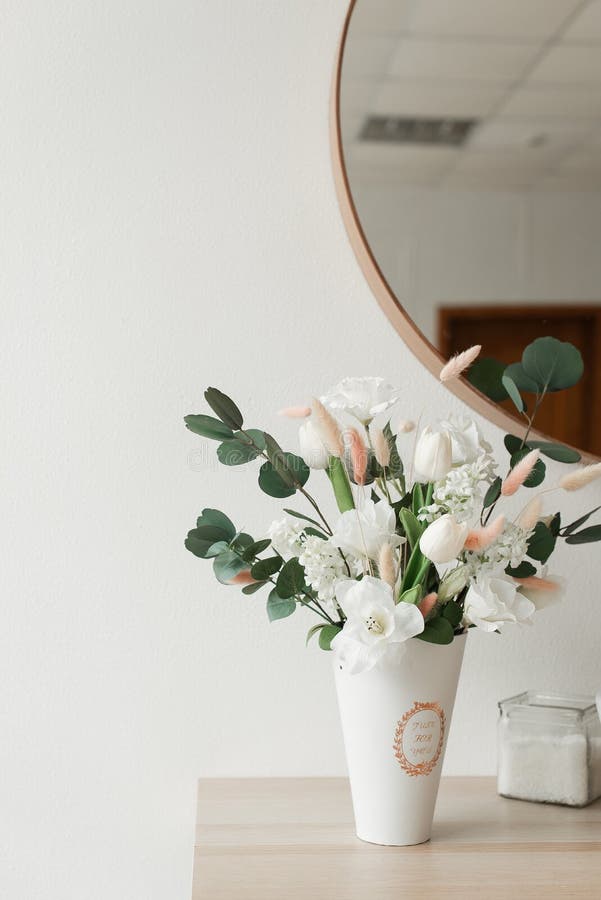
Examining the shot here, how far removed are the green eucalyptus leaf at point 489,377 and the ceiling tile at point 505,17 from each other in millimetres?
398

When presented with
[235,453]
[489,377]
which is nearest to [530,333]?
[489,377]

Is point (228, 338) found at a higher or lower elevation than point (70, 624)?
higher

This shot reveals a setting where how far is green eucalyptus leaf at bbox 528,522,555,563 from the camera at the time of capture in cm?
95

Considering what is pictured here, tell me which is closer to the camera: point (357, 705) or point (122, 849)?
point (357, 705)

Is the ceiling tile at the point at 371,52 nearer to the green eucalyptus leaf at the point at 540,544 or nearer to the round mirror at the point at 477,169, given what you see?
the round mirror at the point at 477,169

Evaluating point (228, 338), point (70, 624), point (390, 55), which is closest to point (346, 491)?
point (228, 338)

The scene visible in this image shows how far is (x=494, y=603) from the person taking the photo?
0.89m

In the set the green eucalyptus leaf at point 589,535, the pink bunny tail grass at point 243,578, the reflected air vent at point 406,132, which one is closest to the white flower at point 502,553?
the green eucalyptus leaf at point 589,535

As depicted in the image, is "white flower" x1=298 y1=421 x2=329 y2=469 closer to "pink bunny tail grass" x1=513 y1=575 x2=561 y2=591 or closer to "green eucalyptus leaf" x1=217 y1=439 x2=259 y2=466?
"green eucalyptus leaf" x1=217 y1=439 x2=259 y2=466

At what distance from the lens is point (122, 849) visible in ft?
3.89

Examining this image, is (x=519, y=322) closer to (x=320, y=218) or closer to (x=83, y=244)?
(x=320, y=218)

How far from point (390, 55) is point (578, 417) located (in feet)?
1.63

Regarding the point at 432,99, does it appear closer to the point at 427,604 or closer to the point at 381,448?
the point at 381,448

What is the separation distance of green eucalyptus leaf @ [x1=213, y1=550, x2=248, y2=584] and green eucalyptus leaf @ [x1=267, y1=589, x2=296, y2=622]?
0.04 m
